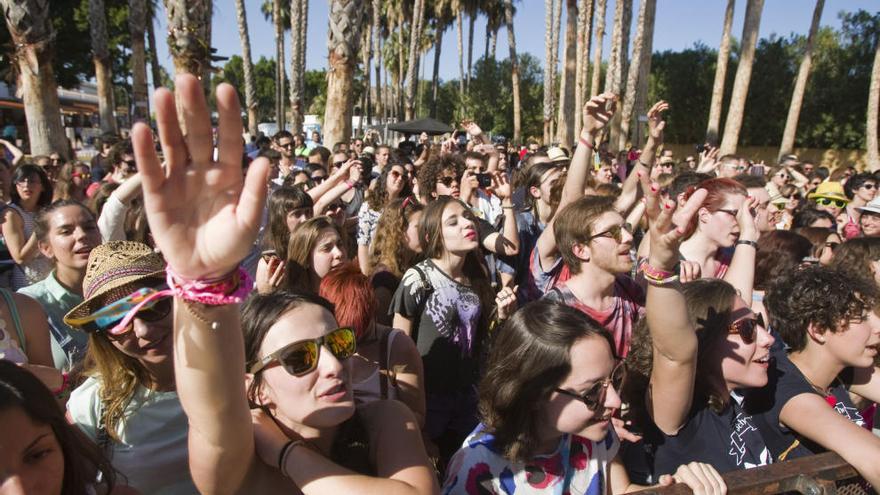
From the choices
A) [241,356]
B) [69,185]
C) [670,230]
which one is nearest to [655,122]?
[670,230]

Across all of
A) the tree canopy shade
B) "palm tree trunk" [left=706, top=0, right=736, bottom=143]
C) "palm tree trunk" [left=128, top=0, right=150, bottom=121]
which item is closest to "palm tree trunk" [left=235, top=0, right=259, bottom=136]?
the tree canopy shade

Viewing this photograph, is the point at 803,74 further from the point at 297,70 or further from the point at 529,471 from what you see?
the point at 529,471

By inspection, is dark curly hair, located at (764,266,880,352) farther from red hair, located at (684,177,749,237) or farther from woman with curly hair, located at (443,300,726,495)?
woman with curly hair, located at (443,300,726,495)

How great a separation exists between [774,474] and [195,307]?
1.77 metres

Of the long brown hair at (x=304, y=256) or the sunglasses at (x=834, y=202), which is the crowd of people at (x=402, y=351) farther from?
the sunglasses at (x=834, y=202)

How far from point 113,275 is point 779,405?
2.78 m

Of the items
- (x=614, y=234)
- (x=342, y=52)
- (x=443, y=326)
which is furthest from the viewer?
(x=342, y=52)

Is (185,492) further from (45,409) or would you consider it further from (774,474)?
(774,474)

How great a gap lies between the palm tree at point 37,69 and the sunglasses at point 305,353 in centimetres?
892

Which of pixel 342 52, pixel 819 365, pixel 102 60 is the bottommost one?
pixel 819 365

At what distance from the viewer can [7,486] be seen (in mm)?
1343

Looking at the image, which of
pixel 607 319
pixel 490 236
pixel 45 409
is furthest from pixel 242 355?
pixel 490 236

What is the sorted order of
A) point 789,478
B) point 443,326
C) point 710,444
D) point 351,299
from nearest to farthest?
1. point 789,478
2. point 710,444
3. point 351,299
4. point 443,326

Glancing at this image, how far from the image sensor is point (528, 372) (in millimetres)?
2076
